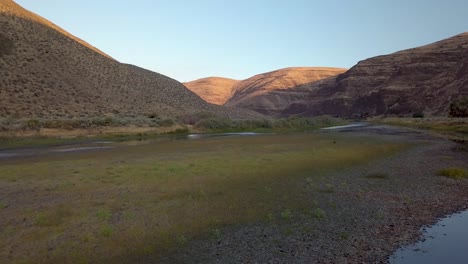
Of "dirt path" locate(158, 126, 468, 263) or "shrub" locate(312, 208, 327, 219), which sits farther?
"shrub" locate(312, 208, 327, 219)

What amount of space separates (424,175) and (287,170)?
741 cm

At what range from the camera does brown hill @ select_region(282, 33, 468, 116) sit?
13038 centimetres

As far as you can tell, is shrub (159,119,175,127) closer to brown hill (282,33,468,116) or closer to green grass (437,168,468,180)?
green grass (437,168,468,180)

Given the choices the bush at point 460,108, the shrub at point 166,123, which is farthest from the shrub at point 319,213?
the bush at point 460,108

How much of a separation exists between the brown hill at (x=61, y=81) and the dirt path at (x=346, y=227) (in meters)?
59.3

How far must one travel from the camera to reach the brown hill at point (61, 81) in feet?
222

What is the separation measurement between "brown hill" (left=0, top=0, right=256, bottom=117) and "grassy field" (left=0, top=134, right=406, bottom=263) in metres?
47.9

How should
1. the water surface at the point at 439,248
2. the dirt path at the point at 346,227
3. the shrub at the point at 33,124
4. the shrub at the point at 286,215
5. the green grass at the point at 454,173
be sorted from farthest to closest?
the shrub at the point at 33,124 < the green grass at the point at 454,173 < the shrub at the point at 286,215 < the dirt path at the point at 346,227 < the water surface at the point at 439,248

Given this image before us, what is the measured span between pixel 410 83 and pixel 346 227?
548 feet

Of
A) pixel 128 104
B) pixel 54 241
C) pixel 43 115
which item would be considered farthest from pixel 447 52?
pixel 54 241

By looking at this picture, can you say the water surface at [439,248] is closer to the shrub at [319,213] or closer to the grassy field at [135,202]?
the shrub at [319,213]

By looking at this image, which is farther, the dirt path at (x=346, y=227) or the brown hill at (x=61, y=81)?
the brown hill at (x=61, y=81)

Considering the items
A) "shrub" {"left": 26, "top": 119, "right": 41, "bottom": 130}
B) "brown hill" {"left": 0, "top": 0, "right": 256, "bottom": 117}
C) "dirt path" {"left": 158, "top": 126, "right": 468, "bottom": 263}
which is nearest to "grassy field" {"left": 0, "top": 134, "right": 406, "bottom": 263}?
"dirt path" {"left": 158, "top": 126, "right": 468, "bottom": 263}

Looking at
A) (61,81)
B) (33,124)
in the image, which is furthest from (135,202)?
(61,81)
